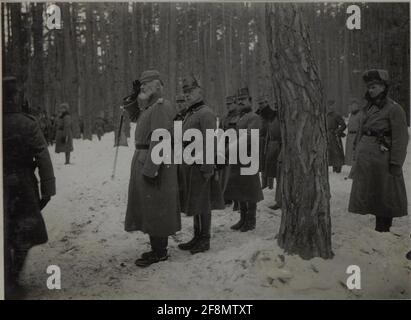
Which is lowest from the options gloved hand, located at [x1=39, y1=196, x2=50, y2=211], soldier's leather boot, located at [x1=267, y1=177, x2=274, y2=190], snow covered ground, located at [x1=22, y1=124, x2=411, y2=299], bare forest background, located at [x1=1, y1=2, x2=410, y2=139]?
snow covered ground, located at [x1=22, y1=124, x2=411, y2=299]

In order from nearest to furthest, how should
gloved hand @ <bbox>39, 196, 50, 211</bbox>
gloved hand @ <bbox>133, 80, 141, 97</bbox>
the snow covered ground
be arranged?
gloved hand @ <bbox>39, 196, 50, 211</bbox>, the snow covered ground, gloved hand @ <bbox>133, 80, 141, 97</bbox>

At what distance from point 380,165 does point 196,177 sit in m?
1.76

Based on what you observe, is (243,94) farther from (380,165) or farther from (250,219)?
(380,165)

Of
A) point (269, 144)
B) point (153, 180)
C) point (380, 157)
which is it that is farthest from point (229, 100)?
point (380, 157)

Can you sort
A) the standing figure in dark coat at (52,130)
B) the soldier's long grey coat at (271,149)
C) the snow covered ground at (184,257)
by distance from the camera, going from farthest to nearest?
the soldier's long grey coat at (271,149)
the standing figure in dark coat at (52,130)
the snow covered ground at (184,257)

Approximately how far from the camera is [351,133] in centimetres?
476

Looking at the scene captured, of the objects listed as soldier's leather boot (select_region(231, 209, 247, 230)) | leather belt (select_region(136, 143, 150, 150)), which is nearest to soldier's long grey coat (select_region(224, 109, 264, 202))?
soldier's leather boot (select_region(231, 209, 247, 230))

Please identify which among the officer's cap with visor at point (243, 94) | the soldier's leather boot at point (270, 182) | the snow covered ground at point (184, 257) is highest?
the officer's cap with visor at point (243, 94)

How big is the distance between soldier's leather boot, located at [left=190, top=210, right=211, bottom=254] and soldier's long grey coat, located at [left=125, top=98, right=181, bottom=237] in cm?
27

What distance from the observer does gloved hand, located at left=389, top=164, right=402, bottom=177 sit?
4082 mm

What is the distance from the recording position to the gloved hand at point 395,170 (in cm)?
408

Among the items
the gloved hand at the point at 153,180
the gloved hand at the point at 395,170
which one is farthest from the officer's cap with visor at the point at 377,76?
the gloved hand at the point at 153,180

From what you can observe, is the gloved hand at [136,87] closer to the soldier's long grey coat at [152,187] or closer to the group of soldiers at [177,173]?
the group of soldiers at [177,173]

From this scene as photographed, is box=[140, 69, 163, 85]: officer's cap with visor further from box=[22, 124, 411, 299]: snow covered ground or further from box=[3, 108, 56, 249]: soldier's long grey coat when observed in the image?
box=[3, 108, 56, 249]: soldier's long grey coat
